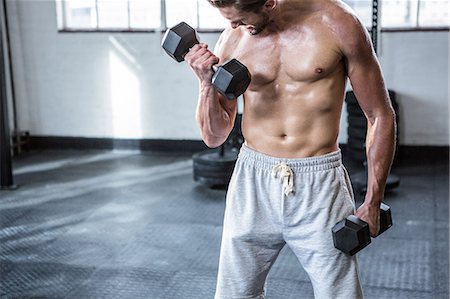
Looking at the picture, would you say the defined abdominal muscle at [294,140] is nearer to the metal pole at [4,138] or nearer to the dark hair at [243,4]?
the dark hair at [243,4]

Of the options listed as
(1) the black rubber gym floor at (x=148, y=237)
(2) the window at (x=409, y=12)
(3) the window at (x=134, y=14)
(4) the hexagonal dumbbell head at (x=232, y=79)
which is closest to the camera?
(4) the hexagonal dumbbell head at (x=232, y=79)

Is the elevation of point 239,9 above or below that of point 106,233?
above

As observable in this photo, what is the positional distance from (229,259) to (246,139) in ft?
1.06

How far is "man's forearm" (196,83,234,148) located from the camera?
5.60ft

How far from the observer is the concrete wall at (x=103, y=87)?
5547 mm

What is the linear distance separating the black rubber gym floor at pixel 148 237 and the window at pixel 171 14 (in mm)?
1121

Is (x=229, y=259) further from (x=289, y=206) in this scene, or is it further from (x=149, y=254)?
(x=149, y=254)

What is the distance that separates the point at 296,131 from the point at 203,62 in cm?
30

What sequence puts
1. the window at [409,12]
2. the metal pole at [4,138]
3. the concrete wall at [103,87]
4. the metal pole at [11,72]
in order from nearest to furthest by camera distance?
1. the metal pole at [4,138]
2. the window at [409,12]
3. the concrete wall at [103,87]
4. the metal pole at [11,72]

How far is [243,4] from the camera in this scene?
1.55 meters

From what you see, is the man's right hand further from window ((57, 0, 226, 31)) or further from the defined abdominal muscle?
window ((57, 0, 226, 31))

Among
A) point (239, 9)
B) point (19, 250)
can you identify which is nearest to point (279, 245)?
point (239, 9)

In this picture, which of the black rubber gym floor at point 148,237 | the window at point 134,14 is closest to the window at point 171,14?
the window at point 134,14

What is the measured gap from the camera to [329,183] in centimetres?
170
